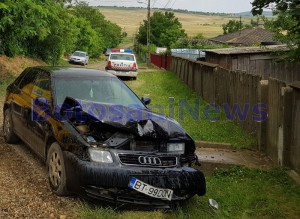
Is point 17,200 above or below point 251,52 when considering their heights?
below

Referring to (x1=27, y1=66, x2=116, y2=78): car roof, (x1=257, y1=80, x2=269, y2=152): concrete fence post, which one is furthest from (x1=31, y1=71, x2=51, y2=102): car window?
(x1=257, y1=80, x2=269, y2=152): concrete fence post

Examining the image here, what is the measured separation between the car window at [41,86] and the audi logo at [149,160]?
1.91 m

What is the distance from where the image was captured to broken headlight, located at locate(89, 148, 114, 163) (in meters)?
4.87

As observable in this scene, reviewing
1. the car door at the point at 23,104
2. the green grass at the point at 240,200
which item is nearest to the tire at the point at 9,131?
the car door at the point at 23,104

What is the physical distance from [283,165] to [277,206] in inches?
62.2

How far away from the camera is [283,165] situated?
684 centimetres

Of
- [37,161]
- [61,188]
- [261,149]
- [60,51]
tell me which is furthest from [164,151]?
[60,51]

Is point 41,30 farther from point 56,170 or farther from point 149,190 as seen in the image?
point 149,190

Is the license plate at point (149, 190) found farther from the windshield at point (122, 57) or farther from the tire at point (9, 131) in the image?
the windshield at point (122, 57)

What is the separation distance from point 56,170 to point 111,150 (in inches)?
37.4

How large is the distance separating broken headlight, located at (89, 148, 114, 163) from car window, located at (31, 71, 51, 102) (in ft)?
5.15

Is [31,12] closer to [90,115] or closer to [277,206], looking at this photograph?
[90,115]

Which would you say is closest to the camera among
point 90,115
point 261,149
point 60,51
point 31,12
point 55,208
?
point 55,208

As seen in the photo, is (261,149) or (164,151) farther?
(261,149)
